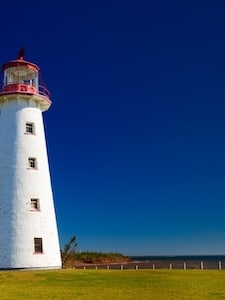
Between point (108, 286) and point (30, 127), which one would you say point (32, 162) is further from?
point (108, 286)

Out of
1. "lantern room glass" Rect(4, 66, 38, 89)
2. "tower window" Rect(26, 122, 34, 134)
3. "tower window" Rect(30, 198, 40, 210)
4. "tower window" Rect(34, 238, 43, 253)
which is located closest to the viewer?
"tower window" Rect(34, 238, 43, 253)

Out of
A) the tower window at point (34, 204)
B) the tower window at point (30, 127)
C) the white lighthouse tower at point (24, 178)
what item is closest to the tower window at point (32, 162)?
the white lighthouse tower at point (24, 178)

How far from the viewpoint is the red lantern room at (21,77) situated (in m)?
37.4

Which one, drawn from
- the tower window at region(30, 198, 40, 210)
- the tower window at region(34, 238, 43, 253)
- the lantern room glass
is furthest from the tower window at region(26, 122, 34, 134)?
the tower window at region(34, 238, 43, 253)

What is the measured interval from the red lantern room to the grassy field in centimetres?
1414

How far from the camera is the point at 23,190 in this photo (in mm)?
35094

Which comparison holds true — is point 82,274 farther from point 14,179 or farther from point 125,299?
point 125,299

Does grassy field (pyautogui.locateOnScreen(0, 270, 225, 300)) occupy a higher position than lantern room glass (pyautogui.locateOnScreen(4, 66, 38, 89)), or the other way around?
lantern room glass (pyautogui.locateOnScreen(4, 66, 38, 89))

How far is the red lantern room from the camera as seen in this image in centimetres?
3744

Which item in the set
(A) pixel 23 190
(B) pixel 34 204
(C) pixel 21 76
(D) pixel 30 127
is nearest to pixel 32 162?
(A) pixel 23 190

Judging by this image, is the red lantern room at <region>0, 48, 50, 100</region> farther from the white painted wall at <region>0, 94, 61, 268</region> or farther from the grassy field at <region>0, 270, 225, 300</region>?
the grassy field at <region>0, 270, 225, 300</region>

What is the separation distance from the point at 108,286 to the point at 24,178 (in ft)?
41.4

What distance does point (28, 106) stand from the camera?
37.8m

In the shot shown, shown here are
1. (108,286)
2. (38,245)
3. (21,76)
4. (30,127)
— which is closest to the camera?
(108,286)
